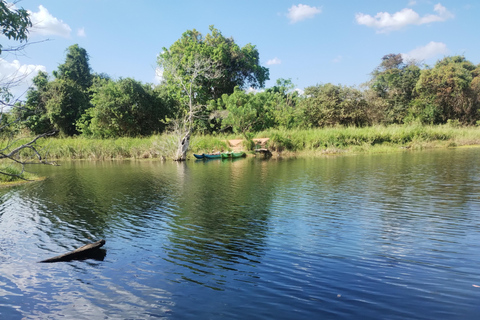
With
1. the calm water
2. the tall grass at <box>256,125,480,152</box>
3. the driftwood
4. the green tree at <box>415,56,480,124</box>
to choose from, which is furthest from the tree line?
the driftwood

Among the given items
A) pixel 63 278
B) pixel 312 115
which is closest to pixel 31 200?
pixel 63 278

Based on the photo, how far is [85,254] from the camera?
669 cm

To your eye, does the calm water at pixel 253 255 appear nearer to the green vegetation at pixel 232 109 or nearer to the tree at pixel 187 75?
the green vegetation at pixel 232 109

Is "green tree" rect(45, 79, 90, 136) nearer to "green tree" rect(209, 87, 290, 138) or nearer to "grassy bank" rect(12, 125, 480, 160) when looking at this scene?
"grassy bank" rect(12, 125, 480, 160)

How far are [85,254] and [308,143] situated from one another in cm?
2720

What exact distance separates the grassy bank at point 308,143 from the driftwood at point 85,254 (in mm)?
23593

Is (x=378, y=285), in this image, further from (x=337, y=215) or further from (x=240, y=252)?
(x=337, y=215)

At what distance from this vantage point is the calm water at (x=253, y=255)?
182 inches

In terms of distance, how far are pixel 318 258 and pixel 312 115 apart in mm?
34549

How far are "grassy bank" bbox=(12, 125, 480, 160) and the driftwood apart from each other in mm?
23593

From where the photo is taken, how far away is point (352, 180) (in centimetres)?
1450

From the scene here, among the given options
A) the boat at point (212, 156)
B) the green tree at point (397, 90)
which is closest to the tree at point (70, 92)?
the boat at point (212, 156)

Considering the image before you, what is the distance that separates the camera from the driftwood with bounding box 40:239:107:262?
256 inches

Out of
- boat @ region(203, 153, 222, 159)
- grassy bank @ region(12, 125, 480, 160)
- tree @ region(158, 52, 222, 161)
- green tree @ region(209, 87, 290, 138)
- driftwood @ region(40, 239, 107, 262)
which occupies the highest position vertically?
tree @ region(158, 52, 222, 161)
